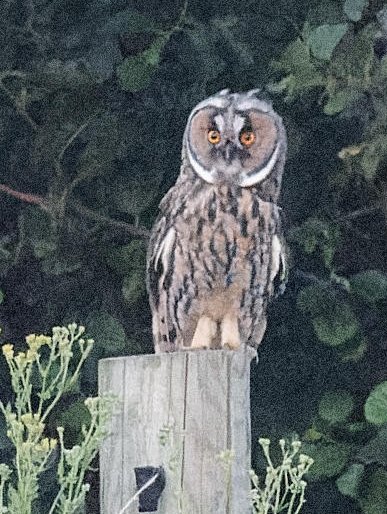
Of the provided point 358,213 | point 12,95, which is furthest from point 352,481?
point 12,95

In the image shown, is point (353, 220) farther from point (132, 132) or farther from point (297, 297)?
point (132, 132)

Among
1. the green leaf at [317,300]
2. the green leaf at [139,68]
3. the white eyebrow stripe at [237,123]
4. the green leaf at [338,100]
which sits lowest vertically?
the green leaf at [317,300]

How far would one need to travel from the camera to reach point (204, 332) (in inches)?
169

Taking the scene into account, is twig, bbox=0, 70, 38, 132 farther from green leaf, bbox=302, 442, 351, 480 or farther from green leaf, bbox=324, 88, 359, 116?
green leaf, bbox=302, 442, 351, 480

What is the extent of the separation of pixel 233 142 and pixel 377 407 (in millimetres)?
909

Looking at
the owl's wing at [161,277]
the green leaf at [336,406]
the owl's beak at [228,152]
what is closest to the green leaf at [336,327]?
the green leaf at [336,406]

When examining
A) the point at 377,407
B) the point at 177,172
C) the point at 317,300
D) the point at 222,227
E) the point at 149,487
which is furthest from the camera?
the point at 177,172

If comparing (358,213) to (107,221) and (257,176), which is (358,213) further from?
(257,176)

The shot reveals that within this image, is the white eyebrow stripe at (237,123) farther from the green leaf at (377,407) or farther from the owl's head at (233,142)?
the green leaf at (377,407)

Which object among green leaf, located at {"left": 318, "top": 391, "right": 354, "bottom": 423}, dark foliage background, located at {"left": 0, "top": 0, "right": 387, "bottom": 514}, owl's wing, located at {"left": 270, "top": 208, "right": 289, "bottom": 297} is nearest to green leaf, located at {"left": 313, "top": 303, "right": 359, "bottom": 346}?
dark foliage background, located at {"left": 0, "top": 0, "right": 387, "bottom": 514}

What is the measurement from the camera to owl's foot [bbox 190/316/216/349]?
4258mm

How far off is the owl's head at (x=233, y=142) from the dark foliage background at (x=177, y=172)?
0.42 metres

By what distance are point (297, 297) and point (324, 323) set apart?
21cm

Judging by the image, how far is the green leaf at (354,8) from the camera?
15.5ft
